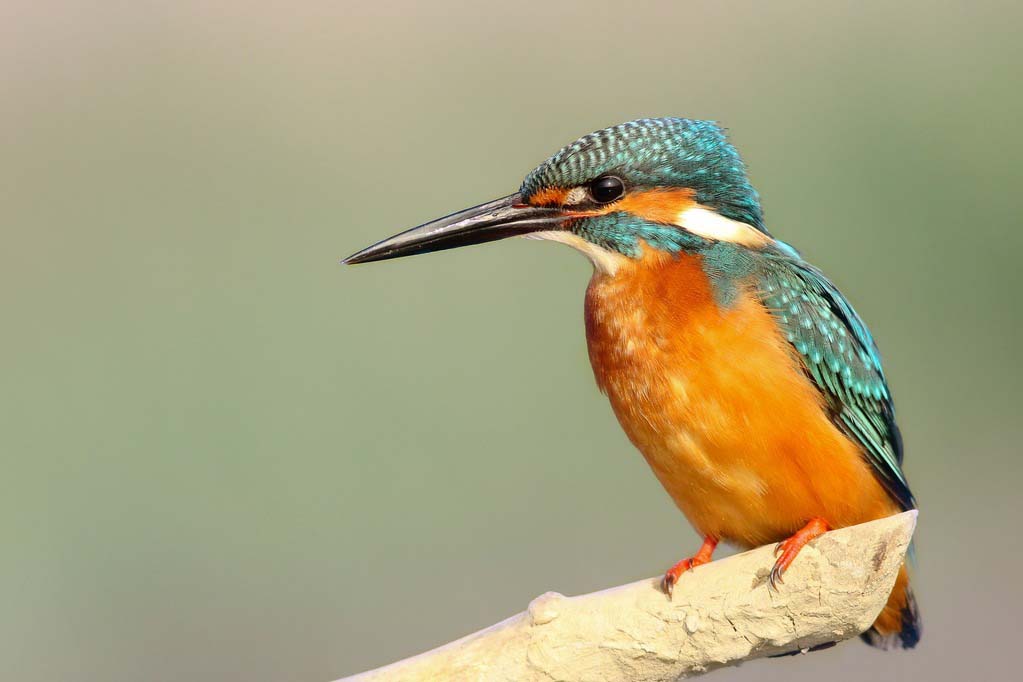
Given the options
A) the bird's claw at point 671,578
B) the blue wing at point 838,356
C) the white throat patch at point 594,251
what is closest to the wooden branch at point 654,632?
the bird's claw at point 671,578

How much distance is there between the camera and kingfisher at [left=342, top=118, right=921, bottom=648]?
2.24 meters

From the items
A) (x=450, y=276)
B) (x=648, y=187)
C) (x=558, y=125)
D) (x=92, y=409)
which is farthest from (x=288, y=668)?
(x=648, y=187)

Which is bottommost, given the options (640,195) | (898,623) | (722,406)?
(898,623)

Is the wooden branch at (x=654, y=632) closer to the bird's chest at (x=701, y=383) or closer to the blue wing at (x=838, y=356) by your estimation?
the bird's chest at (x=701, y=383)

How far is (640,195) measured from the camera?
92.3 inches

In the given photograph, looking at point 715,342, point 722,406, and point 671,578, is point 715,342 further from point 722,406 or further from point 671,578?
point 671,578

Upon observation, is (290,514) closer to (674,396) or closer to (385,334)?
(385,334)

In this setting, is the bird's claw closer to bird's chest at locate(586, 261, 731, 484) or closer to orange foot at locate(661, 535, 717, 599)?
orange foot at locate(661, 535, 717, 599)

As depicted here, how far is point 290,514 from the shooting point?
431 cm

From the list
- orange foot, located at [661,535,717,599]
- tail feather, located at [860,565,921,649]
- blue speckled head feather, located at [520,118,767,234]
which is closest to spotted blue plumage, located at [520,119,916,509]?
blue speckled head feather, located at [520,118,767,234]

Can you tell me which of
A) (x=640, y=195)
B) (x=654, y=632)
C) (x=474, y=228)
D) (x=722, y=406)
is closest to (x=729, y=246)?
(x=640, y=195)

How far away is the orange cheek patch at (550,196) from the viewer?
7.76 feet

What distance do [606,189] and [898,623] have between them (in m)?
0.99

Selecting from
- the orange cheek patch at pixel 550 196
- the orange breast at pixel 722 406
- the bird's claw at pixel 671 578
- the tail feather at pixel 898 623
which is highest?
the orange cheek patch at pixel 550 196
